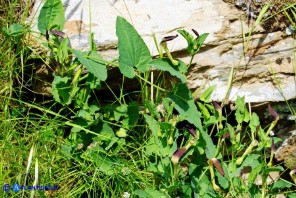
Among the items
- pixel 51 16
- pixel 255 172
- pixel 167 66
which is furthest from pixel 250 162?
pixel 51 16

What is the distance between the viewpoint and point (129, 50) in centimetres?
234

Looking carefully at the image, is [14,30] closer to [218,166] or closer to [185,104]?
[185,104]

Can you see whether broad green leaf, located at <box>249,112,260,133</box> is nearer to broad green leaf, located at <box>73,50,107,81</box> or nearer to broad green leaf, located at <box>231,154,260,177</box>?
broad green leaf, located at <box>231,154,260,177</box>

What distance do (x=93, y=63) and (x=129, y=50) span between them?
0.17 m

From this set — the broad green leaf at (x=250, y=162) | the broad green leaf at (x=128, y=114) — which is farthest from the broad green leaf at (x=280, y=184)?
the broad green leaf at (x=128, y=114)

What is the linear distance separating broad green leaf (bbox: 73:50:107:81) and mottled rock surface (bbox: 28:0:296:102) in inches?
8.0

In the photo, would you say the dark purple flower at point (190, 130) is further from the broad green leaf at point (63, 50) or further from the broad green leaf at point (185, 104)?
the broad green leaf at point (63, 50)

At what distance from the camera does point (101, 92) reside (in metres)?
2.74

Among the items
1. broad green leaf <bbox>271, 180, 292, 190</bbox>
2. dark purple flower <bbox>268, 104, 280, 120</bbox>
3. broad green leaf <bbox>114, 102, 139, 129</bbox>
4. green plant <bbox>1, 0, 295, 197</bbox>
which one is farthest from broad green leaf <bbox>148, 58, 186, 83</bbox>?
broad green leaf <bbox>271, 180, 292, 190</bbox>

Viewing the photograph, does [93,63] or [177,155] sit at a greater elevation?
[93,63]

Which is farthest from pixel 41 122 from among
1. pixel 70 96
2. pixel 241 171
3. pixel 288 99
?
pixel 288 99

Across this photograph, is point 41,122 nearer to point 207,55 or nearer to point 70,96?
point 70,96

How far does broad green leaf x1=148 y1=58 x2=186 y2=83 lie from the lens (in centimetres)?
235

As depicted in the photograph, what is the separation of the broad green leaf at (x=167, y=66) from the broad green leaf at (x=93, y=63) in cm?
19
